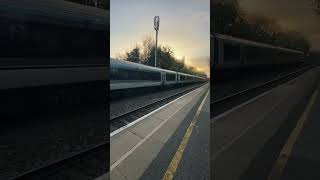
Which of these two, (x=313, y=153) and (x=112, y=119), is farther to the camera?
(x=112, y=119)

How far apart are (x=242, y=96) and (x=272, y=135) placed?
26cm

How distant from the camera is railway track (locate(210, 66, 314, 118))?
195cm

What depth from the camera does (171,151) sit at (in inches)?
79.0

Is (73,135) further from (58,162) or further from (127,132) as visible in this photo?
(127,132)

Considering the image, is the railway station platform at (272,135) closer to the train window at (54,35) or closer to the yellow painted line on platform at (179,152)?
the yellow painted line on platform at (179,152)

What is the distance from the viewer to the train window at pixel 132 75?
6.64 ft

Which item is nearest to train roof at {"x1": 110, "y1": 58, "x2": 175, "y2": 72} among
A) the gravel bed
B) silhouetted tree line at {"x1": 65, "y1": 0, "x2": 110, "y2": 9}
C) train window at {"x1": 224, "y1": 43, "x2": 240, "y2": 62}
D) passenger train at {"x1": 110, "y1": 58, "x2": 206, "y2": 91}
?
passenger train at {"x1": 110, "y1": 58, "x2": 206, "y2": 91}

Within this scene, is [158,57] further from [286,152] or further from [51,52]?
[286,152]

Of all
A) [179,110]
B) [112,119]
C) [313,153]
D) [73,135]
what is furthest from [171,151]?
[313,153]

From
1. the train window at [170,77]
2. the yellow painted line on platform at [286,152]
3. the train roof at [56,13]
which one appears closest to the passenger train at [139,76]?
the train window at [170,77]

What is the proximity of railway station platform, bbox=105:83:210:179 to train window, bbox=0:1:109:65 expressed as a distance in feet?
1.48

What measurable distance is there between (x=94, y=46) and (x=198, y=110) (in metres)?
0.67

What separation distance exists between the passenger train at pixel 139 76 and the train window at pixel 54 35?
130 millimetres

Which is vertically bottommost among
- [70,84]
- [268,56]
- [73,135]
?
[73,135]
